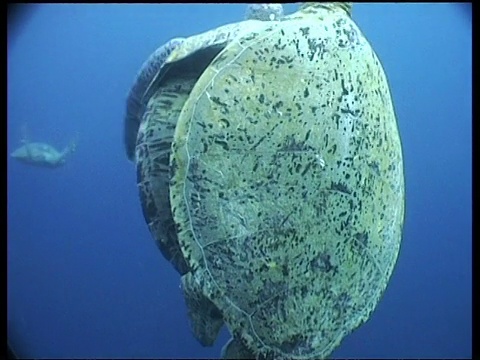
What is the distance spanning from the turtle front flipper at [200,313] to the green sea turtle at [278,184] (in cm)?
2

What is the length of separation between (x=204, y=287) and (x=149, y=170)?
1.37 feet

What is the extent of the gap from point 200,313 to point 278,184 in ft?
1.53

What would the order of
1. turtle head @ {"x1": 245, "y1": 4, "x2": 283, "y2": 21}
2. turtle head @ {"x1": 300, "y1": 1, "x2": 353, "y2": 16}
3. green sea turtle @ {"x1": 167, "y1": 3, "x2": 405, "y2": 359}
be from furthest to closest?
turtle head @ {"x1": 245, "y1": 4, "x2": 283, "y2": 21} < turtle head @ {"x1": 300, "y1": 1, "x2": 353, "y2": 16} < green sea turtle @ {"x1": 167, "y1": 3, "x2": 405, "y2": 359}

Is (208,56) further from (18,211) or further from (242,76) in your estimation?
(18,211)

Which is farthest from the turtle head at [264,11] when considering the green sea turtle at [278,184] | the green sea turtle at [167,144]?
the green sea turtle at [278,184]

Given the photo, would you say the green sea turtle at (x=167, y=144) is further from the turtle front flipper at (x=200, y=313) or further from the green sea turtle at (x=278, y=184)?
the green sea turtle at (x=278, y=184)

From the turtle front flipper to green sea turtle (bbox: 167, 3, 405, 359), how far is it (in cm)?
2

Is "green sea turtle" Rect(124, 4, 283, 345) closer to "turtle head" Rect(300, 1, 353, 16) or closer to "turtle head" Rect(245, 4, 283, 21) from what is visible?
"turtle head" Rect(300, 1, 353, 16)

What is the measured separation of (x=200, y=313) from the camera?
1.66 metres

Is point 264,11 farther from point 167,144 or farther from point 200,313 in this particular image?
point 200,313

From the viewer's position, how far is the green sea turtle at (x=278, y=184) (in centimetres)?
146

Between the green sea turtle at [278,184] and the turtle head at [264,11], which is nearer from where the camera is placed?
the green sea turtle at [278,184]

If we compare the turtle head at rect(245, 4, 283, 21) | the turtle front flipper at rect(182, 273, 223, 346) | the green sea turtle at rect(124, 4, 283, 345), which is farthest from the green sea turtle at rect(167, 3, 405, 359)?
the turtle head at rect(245, 4, 283, 21)

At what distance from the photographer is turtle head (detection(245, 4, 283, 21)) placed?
206cm
